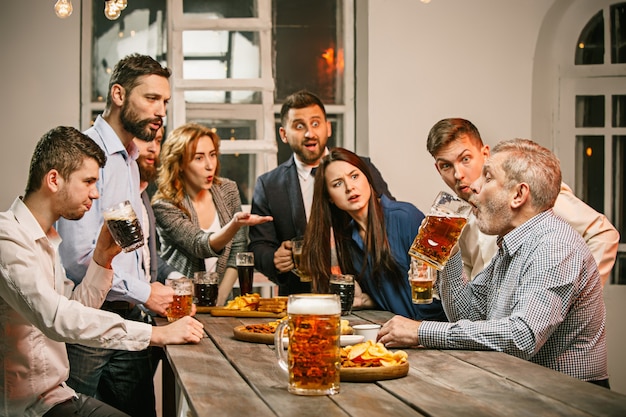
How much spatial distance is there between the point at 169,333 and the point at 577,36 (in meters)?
4.18

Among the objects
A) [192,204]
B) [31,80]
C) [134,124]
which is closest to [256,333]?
[134,124]

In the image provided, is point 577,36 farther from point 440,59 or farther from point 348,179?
point 348,179

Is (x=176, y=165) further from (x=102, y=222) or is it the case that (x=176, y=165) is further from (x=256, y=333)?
(x=256, y=333)

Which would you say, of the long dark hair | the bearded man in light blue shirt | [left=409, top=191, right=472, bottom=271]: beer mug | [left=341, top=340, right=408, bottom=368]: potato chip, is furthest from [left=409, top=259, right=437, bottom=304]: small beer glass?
the bearded man in light blue shirt

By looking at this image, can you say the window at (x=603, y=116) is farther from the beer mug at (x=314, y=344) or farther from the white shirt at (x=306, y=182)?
the beer mug at (x=314, y=344)

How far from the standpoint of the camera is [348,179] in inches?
152

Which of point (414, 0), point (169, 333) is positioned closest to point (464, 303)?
point (169, 333)

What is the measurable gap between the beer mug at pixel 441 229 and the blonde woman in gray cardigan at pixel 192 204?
1.71 m

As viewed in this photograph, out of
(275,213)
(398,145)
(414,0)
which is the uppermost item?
(414,0)

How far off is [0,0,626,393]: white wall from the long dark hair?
1683mm

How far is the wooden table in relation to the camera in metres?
1.79

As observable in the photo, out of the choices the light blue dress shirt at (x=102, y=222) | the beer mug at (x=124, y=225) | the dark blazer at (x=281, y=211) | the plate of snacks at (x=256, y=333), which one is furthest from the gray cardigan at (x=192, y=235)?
the plate of snacks at (x=256, y=333)

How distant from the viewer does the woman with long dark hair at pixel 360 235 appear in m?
3.75

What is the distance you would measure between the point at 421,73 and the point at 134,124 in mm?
2427
